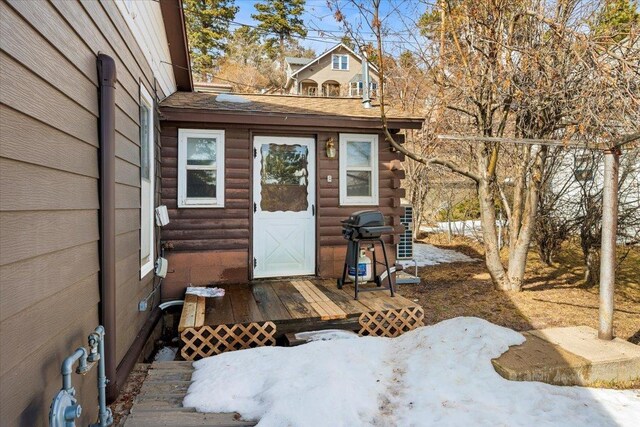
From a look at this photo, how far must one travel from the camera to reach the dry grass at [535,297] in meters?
5.35

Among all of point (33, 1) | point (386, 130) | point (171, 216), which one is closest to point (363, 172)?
point (386, 130)

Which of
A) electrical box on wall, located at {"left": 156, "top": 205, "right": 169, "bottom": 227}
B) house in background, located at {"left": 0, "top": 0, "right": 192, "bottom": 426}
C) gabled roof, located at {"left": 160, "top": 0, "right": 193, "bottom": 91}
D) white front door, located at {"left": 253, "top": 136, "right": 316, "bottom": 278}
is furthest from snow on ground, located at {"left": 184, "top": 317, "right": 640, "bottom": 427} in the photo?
gabled roof, located at {"left": 160, "top": 0, "right": 193, "bottom": 91}

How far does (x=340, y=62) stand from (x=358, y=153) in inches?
955

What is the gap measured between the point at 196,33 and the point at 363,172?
22.3m

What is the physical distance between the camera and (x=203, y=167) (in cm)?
555

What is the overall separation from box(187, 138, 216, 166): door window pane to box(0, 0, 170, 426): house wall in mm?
2675

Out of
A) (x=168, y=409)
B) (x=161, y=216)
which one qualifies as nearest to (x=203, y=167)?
(x=161, y=216)

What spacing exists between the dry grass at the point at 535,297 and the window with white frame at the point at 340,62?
73.0ft

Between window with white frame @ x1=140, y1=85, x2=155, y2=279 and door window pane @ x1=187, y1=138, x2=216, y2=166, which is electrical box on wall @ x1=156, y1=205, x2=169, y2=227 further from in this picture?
door window pane @ x1=187, y1=138, x2=216, y2=166

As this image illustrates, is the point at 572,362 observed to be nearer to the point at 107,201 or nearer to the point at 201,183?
the point at 107,201

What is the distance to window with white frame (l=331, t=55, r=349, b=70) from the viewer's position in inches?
1110

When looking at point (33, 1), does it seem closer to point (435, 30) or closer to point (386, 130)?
point (386, 130)

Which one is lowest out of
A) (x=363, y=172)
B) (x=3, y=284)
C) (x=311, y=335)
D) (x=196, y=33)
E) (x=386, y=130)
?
(x=311, y=335)

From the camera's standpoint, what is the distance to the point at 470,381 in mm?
2922
